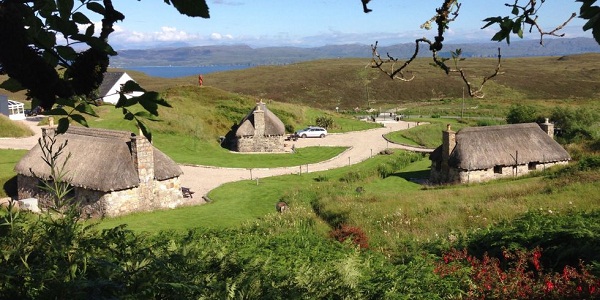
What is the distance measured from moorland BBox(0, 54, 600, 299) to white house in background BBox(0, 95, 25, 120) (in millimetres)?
13156

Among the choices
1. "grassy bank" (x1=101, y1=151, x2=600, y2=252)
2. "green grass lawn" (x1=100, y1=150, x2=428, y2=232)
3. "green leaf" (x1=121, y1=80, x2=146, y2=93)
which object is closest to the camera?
"green leaf" (x1=121, y1=80, x2=146, y2=93)

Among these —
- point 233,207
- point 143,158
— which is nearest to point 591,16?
point 233,207

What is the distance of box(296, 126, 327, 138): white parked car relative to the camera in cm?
4847

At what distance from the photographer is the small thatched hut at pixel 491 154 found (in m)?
30.4

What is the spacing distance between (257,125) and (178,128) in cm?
652

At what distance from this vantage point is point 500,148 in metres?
31.4

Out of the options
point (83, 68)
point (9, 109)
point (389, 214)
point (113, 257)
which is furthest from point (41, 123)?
point (83, 68)

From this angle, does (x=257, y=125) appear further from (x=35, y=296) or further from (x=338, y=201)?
(x=35, y=296)

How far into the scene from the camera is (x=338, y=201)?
2198cm

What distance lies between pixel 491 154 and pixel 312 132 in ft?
67.8

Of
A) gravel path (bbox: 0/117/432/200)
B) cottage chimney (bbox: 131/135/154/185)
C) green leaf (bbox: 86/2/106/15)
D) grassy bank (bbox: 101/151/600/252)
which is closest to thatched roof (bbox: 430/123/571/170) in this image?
grassy bank (bbox: 101/151/600/252)

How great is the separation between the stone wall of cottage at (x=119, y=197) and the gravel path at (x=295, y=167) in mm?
1777

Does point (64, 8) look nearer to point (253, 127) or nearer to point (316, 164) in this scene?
point (316, 164)

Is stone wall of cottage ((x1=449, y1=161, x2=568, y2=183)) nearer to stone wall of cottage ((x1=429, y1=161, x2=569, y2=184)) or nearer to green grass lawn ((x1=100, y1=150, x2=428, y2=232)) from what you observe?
stone wall of cottage ((x1=429, y1=161, x2=569, y2=184))
